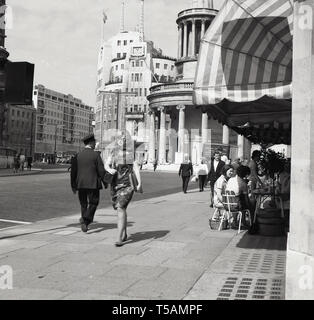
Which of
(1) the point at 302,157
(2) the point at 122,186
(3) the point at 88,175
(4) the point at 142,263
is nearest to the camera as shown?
(1) the point at 302,157

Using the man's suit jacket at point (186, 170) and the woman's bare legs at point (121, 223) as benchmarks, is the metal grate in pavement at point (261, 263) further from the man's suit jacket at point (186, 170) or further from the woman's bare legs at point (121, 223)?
the man's suit jacket at point (186, 170)

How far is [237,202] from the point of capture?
1038cm

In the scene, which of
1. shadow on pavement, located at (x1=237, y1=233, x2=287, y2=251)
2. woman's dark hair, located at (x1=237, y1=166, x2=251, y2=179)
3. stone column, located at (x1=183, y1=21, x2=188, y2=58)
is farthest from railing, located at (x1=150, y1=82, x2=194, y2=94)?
shadow on pavement, located at (x1=237, y1=233, x2=287, y2=251)

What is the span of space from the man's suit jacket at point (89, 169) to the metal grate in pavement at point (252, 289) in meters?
4.65

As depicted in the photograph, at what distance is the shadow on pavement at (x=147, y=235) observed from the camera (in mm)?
9102

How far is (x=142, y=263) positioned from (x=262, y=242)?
3.00m

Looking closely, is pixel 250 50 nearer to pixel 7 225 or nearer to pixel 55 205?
pixel 7 225

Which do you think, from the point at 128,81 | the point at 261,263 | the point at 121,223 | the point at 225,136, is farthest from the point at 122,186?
the point at 128,81

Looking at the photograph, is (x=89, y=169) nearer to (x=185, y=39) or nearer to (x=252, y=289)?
(x=252, y=289)

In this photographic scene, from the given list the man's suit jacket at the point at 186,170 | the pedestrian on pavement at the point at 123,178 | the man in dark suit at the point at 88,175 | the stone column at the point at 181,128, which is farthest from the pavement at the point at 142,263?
the stone column at the point at 181,128

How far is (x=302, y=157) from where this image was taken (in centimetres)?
475

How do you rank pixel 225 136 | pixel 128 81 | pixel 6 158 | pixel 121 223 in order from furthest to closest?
pixel 128 81 < pixel 225 136 < pixel 6 158 < pixel 121 223
